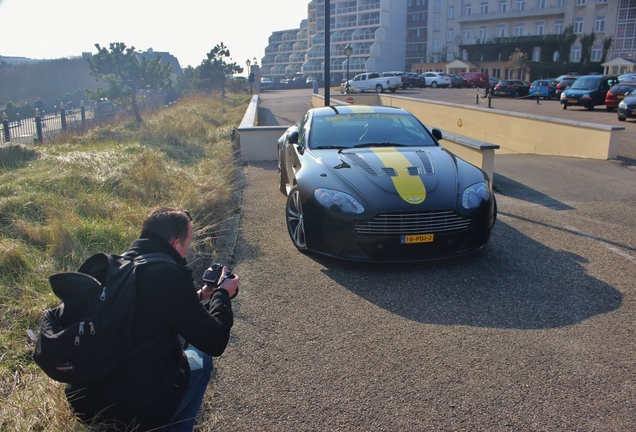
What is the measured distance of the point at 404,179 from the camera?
532 centimetres

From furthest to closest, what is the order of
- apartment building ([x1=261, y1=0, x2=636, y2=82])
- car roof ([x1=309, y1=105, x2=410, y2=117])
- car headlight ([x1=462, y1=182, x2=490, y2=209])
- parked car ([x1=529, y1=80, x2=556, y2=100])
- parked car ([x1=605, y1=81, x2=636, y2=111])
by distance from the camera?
1. apartment building ([x1=261, y1=0, x2=636, y2=82])
2. parked car ([x1=529, y1=80, x2=556, y2=100])
3. parked car ([x1=605, y1=81, x2=636, y2=111])
4. car roof ([x1=309, y1=105, x2=410, y2=117])
5. car headlight ([x1=462, y1=182, x2=490, y2=209])

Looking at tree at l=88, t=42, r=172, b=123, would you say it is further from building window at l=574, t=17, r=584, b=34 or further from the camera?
building window at l=574, t=17, r=584, b=34

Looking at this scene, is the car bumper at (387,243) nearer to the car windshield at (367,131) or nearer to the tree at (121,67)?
the car windshield at (367,131)

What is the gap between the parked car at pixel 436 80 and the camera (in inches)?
2256

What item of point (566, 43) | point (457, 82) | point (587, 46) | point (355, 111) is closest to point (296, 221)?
point (355, 111)

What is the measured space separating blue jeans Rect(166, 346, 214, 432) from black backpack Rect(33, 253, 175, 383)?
1.60 feet

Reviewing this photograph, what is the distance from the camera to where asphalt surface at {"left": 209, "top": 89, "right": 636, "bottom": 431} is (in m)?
2.99

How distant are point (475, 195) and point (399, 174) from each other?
2.48 feet

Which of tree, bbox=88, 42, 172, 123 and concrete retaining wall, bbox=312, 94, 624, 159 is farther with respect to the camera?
tree, bbox=88, 42, 172, 123

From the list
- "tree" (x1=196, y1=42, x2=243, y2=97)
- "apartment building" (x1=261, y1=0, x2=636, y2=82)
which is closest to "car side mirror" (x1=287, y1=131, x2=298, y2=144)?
"tree" (x1=196, y1=42, x2=243, y2=97)

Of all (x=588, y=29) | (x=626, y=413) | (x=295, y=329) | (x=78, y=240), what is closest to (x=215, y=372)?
(x=295, y=329)


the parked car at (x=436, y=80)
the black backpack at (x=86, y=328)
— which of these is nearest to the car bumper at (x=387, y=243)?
the black backpack at (x=86, y=328)

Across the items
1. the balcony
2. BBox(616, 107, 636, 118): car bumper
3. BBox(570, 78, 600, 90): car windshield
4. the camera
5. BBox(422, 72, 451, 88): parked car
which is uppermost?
the balcony

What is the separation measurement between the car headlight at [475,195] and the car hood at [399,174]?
0.40 feet
